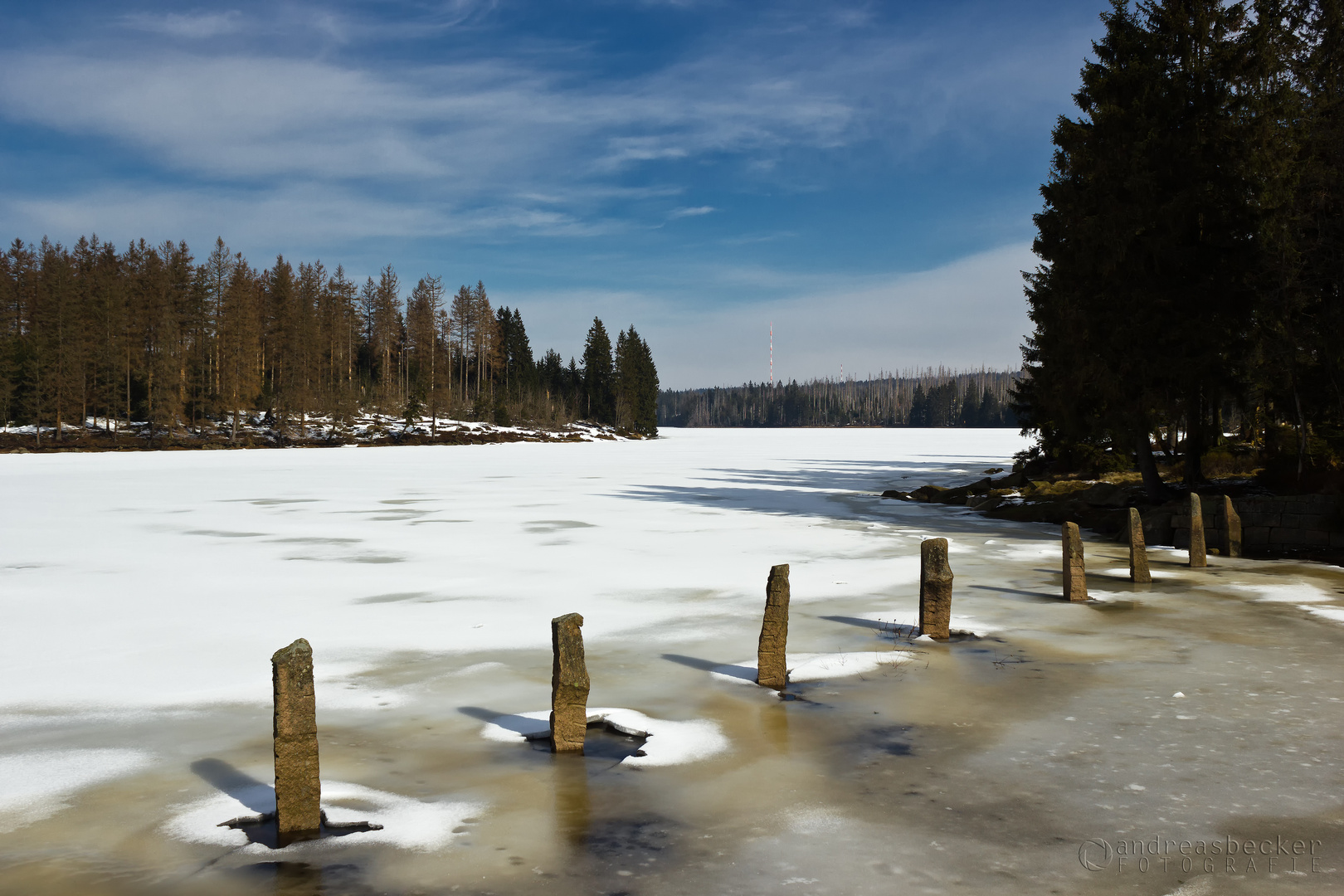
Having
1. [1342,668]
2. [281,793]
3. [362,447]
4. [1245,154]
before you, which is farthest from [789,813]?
[362,447]

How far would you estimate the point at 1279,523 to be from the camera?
17.5 metres

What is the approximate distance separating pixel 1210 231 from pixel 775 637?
1869 centimetres

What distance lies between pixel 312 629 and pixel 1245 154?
2186cm

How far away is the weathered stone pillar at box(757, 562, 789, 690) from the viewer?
8281mm

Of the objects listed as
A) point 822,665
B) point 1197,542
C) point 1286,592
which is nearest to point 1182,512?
point 1197,542

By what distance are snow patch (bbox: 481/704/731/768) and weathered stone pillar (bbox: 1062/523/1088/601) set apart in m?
7.35

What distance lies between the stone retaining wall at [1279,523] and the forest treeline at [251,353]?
7609cm

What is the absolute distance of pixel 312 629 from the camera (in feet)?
35.0

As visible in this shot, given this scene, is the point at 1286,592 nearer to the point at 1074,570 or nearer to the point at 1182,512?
the point at 1074,570

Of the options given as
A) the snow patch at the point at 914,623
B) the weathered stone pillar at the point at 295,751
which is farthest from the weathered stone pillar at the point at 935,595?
the weathered stone pillar at the point at 295,751

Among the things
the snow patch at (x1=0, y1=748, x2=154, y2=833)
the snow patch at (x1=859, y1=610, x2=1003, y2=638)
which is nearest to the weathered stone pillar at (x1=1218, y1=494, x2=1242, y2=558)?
the snow patch at (x1=859, y1=610, x2=1003, y2=638)

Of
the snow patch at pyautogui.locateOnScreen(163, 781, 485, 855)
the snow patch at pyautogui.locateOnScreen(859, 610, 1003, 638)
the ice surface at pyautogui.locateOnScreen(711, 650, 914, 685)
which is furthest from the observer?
the snow patch at pyautogui.locateOnScreen(859, 610, 1003, 638)

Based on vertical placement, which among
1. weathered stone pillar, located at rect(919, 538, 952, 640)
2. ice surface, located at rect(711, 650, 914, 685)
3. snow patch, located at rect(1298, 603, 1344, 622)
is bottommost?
ice surface, located at rect(711, 650, 914, 685)

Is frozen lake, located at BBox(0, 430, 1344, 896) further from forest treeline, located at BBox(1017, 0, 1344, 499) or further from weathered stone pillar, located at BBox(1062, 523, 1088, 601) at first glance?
forest treeline, located at BBox(1017, 0, 1344, 499)
